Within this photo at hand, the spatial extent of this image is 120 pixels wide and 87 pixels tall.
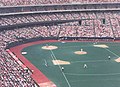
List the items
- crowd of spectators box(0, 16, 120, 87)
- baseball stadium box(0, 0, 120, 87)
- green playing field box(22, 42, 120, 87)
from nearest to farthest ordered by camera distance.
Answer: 1. green playing field box(22, 42, 120, 87)
2. baseball stadium box(0, 0, 120, 87)
3. crowd of spectators box(0, 16, 120, 87)

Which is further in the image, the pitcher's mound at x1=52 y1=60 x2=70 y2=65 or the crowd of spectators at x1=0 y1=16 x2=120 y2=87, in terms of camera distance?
the crowd of spectators at x1=0 y1=16 x2=120 y2=87

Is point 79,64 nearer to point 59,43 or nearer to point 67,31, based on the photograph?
point 59,43

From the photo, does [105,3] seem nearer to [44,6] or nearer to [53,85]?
[44,6]

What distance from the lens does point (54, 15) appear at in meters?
115

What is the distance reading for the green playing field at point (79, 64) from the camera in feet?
205

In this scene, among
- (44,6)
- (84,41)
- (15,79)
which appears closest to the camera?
(15,79)

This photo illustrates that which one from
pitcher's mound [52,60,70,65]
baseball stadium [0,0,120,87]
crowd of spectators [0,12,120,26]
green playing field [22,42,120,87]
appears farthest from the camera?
crowd of spectators [0,12,120,26]

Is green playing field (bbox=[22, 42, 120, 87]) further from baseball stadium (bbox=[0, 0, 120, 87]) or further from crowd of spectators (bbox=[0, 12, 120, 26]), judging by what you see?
crowd of spectators (bbox=[0, 12, 120, 26])

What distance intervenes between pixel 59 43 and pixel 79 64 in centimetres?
2552

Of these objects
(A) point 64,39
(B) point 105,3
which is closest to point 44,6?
(A) point 64,39

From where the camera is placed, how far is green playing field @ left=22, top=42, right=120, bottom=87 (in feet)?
205

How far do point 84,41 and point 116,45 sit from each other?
1111 centimetres

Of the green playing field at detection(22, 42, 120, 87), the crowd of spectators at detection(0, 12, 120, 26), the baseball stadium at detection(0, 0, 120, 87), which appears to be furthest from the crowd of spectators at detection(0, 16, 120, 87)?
the green playing field at detection(22, 42, 120, 87)

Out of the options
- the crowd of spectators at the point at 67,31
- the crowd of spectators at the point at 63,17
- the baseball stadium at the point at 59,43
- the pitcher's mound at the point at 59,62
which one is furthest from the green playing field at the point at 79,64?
the crowd of spectators at the point at 63,17
